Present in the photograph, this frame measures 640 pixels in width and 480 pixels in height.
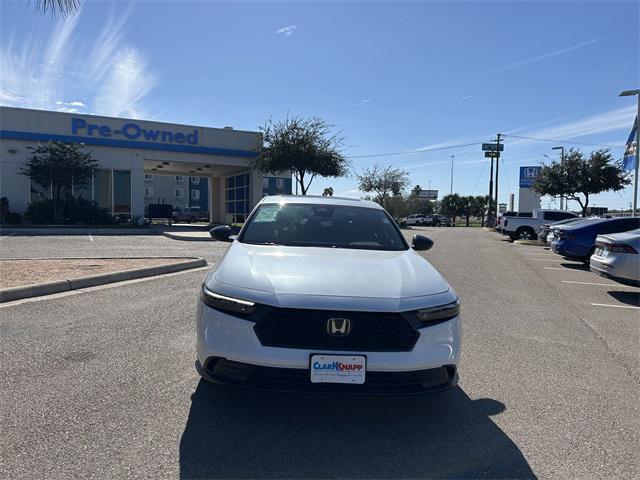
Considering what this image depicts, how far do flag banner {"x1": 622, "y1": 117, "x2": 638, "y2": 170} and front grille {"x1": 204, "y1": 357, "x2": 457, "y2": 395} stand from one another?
2348 cm

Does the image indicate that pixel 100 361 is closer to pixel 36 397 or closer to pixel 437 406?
pixel 36 397

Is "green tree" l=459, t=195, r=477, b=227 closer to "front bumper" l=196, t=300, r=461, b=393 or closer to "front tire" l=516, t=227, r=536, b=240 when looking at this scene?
"front tire" l=516, t=227, r=536, b=240

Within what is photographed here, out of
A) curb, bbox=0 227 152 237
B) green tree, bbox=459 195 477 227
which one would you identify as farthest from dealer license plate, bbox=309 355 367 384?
green tree, bbox=459 195 477 227

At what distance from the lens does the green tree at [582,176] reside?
2902 centimetres

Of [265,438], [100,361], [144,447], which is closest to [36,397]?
[100,361]

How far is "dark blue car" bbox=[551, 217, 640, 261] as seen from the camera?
42.4 feet

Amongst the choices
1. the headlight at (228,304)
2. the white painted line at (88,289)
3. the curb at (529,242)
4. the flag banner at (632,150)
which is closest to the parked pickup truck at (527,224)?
the curb at (529,242)

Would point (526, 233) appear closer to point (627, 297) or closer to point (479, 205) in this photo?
point (627, 297)

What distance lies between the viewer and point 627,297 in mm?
9234

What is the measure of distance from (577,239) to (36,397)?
43.5 ft

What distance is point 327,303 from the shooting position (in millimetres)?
Result: 3131

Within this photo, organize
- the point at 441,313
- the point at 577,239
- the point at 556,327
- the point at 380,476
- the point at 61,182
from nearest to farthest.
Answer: the point at 380,476
the point at 441,313
the point at 556,327
the point at 577,239
the point at 61,182

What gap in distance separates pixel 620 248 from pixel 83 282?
9.48m

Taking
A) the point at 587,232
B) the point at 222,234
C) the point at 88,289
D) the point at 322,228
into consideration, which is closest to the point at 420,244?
the point at 322,228
